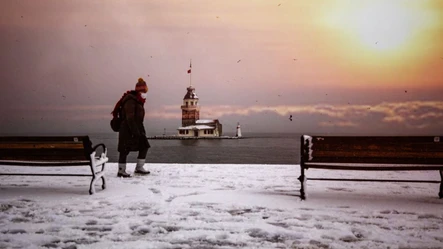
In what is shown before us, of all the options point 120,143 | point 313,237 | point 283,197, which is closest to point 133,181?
point 120,143

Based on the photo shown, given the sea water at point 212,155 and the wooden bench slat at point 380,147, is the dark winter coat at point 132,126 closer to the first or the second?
the wooden bench slat at point 380,147

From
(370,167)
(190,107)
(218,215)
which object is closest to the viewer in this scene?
(218,215)

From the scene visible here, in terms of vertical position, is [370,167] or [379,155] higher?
[379,155]

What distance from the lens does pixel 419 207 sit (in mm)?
4641

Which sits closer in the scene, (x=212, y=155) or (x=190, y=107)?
(x=212, y=155)

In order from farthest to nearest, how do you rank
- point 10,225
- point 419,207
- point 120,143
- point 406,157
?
point 120,143, point 406,157, point 419,207, point 10,225

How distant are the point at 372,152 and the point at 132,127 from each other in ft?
14.2

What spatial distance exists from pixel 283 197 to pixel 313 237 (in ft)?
6.25

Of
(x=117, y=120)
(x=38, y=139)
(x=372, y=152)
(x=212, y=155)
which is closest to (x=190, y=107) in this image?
(x=212, y=155)

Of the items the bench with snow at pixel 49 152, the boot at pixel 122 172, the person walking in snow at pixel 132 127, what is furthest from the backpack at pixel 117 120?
the bench with snow at pixel 49 152

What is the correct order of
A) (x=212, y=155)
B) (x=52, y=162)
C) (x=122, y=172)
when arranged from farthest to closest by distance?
(x=212, y=155) < (x=122, y=172) < (x=52, y=162)

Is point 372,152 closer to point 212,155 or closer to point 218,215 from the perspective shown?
point 218,215

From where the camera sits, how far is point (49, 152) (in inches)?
220

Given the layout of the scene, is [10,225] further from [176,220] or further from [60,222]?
[176,220]
